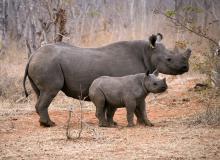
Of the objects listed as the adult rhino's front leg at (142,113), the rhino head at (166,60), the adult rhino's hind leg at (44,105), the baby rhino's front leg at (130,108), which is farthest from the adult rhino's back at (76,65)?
the baby rhino's front leg at (130,108)

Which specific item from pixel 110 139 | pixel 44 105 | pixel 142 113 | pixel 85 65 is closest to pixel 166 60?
pixel 142 113

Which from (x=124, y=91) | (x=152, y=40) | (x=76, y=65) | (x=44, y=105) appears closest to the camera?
(x=124, y=91)

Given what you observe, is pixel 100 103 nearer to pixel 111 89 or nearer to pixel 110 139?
pixel 111 89

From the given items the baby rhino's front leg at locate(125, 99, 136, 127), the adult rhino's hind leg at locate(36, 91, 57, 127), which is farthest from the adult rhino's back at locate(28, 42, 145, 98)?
the baby rhino's front leg at locate(125, 99, 136, 127)

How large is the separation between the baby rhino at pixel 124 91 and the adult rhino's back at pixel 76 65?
21.5 inches

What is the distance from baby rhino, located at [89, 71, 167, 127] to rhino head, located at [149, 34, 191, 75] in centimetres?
103

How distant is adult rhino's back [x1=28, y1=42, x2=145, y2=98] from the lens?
36.0 ft

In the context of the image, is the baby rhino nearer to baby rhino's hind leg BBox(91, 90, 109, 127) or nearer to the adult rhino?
baby rhino's hind leg BBox(91, 90, 109, 127)

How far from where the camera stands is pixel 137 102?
10570mm

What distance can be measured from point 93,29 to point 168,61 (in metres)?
17.9

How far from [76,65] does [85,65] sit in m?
0.17

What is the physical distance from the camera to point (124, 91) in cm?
1047

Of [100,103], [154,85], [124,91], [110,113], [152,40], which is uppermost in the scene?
[152,40]

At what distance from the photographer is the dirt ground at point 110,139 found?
779 cm
